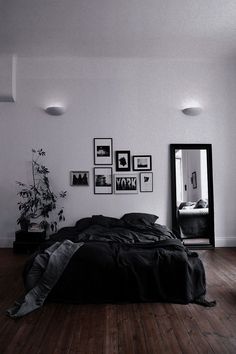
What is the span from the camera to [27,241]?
14.2ft

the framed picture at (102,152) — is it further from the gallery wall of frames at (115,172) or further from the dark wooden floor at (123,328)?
the dark wooden floor at (123,328)

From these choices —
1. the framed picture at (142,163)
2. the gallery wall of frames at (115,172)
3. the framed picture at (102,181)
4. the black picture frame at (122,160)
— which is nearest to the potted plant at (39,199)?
the gallery wall of frames at (115,172)

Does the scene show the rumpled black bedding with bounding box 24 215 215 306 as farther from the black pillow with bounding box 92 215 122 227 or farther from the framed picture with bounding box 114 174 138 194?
the framed picture with bounding box 114 174 138 194

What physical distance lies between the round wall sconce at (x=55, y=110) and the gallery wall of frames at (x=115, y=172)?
2.38 feet

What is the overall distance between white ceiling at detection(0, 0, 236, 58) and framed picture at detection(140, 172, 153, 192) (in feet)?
6.69

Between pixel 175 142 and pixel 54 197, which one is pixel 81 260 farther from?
pixel 175 142

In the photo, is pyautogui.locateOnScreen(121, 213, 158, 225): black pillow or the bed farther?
pyautogui.locateOnScreen(121, 213, 158, 225): black pillow

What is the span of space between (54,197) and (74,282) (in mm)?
2289

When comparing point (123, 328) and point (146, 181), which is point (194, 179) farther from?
point (123, 328)

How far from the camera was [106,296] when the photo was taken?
8.43ft

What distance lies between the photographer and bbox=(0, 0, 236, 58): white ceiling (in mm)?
3385

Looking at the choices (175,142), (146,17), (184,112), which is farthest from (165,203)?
(146,17)

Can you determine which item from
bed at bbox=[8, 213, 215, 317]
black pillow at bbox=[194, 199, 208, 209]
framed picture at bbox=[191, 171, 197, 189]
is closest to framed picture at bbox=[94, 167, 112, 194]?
framed picture at bbox=[191, 171, 197, 189]

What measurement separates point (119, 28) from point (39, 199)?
2867 millimetres
